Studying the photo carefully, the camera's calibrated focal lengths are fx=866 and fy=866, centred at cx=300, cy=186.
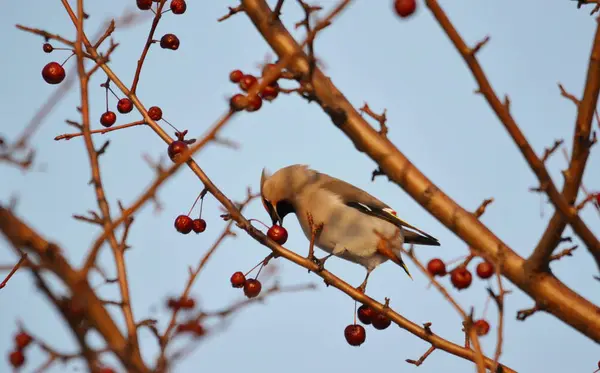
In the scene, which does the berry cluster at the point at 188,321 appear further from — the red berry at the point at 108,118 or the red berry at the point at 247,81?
the red berry at the point at 108,118

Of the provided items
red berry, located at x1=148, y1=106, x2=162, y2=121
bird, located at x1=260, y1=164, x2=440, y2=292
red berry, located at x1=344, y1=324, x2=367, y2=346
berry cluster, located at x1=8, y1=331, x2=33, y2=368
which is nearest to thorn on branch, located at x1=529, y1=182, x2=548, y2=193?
berry cluster, located at x1=8, y1=331, x2=33, y2=368

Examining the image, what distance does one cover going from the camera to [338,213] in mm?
4957

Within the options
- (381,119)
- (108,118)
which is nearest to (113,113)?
(108,118)

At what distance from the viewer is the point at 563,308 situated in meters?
2.37

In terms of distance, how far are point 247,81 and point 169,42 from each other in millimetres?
1183

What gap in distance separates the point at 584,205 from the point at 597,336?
0.41m

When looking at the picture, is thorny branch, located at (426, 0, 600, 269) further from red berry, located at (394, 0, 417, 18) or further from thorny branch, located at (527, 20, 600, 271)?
red berry, located at (394, 0, 417, 18)

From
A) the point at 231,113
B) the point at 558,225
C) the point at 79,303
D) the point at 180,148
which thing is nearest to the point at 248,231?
the point at 180,148

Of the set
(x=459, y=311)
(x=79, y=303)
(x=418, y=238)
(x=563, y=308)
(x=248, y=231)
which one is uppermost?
(x=418, y=238)

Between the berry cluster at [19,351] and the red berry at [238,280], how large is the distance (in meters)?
1.70

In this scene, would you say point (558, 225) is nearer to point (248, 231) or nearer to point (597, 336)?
point (597, 336)

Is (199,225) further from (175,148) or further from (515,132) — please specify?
(515,132)

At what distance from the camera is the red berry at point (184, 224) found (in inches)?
144

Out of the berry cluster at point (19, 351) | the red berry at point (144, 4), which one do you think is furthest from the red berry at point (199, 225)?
the berry cluster at point (19, 351)
